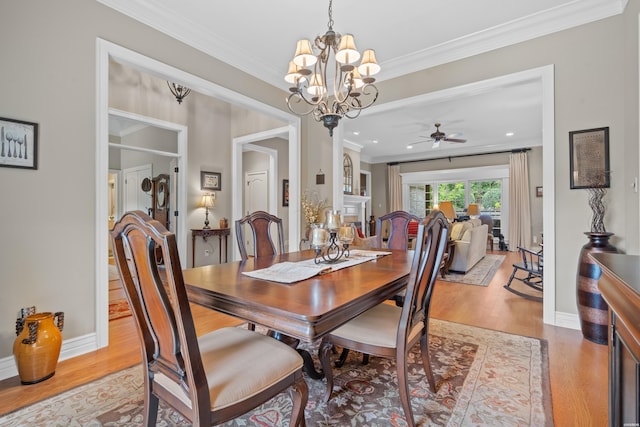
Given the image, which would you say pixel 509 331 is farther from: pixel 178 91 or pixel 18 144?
pixel 178 91

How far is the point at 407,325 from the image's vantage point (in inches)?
54.6

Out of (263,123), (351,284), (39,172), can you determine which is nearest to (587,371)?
(351,284)

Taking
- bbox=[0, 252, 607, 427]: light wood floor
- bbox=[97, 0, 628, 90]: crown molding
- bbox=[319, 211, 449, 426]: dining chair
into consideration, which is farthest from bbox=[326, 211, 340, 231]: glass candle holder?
bbox=[97, 0, 628, 90]: crown molding

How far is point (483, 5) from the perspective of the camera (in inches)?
100

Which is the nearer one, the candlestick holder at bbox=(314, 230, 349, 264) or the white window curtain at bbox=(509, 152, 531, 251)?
the candlestick holder at bbox=(314, 230, 349, 264)

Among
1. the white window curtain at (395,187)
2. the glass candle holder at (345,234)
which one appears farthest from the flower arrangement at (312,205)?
the white window curtain at (395,187)

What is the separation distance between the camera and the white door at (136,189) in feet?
19.2

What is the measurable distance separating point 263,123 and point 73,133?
3091 mm

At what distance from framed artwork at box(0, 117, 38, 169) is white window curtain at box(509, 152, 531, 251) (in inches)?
343

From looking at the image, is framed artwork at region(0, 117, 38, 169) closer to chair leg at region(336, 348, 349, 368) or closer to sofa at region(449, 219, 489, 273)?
chair leg at region(336, 348, 349, 368)

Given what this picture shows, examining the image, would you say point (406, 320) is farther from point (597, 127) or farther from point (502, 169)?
point (502, 169)

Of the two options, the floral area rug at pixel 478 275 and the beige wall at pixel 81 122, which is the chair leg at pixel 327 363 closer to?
the beige wall at pixel 81 122

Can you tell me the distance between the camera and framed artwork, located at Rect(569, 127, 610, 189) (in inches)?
98.3

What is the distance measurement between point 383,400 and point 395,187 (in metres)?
8.36
